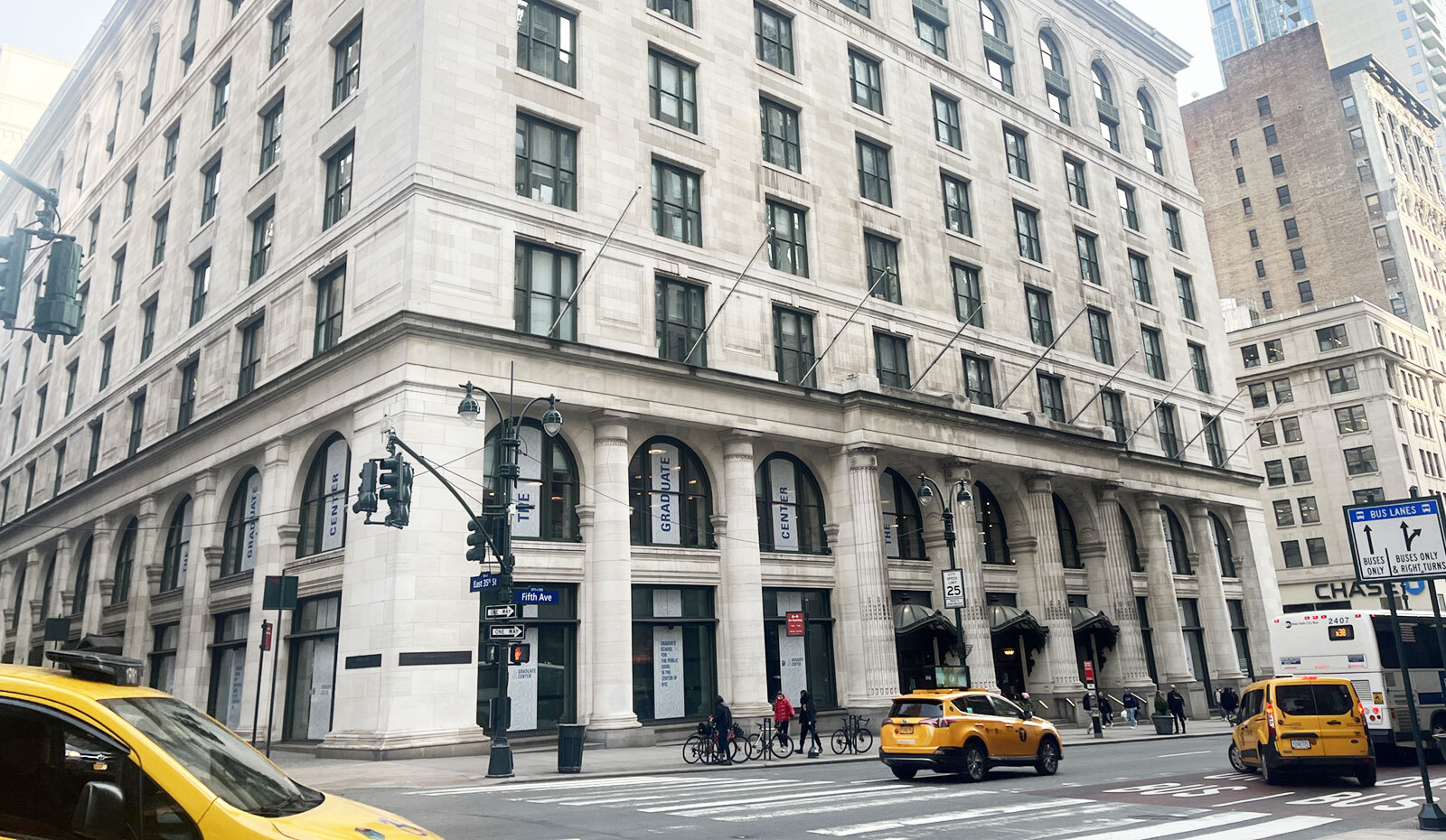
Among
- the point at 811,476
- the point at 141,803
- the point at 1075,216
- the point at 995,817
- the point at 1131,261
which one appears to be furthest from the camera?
the point at 1131,261

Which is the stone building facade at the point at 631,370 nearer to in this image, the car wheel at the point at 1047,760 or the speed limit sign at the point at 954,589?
the speed limit sign at the point at 954,589

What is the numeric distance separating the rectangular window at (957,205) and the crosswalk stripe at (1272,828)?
111 feet

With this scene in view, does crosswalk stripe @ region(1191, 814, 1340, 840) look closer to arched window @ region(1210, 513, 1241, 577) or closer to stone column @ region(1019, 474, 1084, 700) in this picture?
stone column @ region(1019, 474, 1084, 700)

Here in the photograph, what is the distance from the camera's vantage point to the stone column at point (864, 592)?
33562 mm

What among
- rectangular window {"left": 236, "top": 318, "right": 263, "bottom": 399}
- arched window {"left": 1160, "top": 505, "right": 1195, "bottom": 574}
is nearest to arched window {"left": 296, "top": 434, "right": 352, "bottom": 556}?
rectangular window {"left": 236, "top": 318, "right": 263, "bottom": 399}

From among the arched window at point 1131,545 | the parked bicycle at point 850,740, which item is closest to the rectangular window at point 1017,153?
the arched window at point 1131,545

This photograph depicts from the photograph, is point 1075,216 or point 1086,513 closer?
point 1086,513

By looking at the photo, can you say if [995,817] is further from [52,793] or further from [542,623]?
[542,623]

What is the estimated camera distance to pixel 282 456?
31.6 m

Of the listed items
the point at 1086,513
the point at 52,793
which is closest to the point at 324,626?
the point at 52,793

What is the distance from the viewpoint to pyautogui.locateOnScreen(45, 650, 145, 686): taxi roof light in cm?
504

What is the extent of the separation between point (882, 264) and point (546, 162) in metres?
15.3

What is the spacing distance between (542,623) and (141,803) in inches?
967

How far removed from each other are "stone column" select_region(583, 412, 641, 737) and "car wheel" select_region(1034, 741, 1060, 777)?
12.0m
